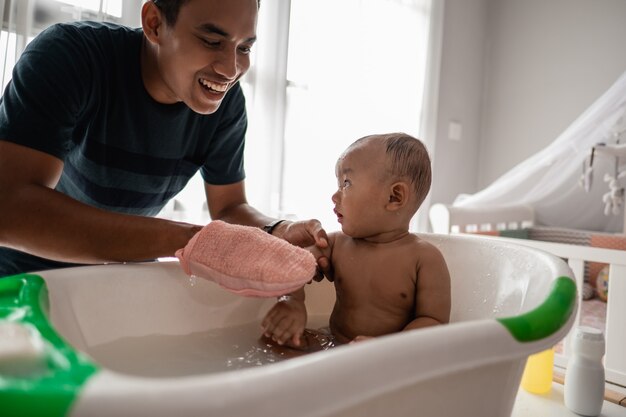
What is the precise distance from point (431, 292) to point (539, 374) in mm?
524

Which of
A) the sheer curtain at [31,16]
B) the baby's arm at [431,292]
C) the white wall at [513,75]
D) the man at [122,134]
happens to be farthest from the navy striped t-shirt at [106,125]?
the white wall at [513,75]

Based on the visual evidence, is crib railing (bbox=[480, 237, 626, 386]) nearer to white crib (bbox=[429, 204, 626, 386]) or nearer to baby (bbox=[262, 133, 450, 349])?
white crib (bbox=[429, 204, 626, 386])

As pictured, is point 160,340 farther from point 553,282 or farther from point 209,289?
point 553,282

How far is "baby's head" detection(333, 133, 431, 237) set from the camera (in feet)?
2.90

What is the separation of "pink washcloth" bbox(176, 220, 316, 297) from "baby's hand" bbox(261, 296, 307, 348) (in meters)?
0.12

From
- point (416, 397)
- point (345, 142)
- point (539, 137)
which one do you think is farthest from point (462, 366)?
point (539, 137)

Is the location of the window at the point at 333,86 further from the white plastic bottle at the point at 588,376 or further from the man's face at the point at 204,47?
the white plastic bottle at the point at 588,376

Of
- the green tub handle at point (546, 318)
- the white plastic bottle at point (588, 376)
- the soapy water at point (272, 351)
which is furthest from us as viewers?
the white plastic bottle at point (588, 376)

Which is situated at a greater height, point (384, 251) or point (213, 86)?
point (213, 86)

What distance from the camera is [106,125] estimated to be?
93 cm

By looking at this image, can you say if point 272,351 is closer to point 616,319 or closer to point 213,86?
point 213,86

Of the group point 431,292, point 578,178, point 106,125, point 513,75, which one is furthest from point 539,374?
point 513,75

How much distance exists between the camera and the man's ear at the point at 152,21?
93 cm

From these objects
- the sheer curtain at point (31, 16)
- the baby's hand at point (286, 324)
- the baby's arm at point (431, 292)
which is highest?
the sheer curtain at point (31, 16)
